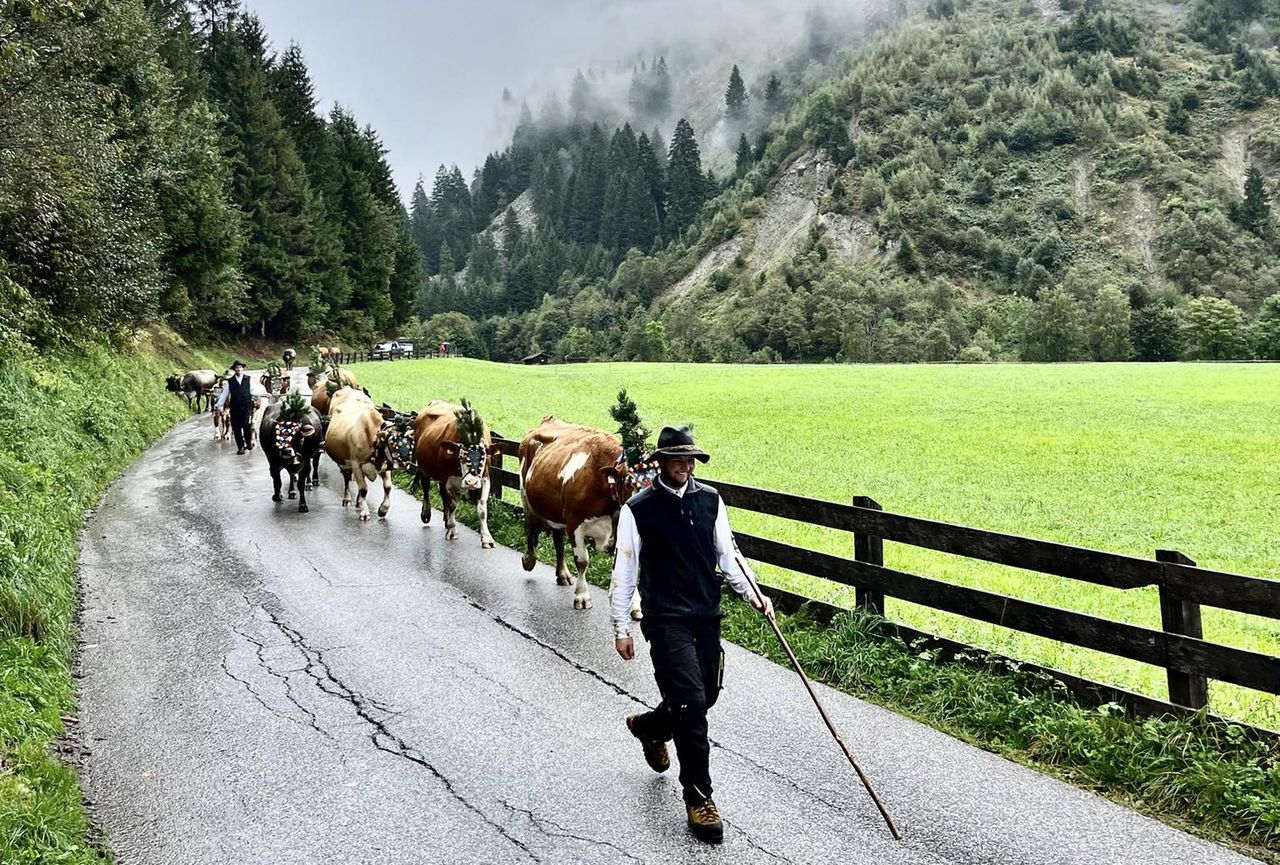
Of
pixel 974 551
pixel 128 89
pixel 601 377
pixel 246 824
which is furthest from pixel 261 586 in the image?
pixel 601 377

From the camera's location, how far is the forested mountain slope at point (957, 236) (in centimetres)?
10306

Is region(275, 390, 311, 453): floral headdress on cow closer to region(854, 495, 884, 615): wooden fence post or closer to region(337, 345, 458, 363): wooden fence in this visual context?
region(854, 495, 884, 615): wooden fence post

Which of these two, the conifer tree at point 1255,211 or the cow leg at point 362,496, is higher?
the conifer tree at point 1255,211

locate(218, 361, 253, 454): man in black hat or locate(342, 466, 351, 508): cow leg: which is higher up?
locate(218, 361, 253, 454): man in black hat

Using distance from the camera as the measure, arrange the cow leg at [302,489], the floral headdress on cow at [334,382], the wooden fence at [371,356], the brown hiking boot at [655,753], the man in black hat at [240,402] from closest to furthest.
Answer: the brown hiking boot at [655,753]
the cow leg at [302,489]
the floral headdress on cow at [334,382]
the man in black hat at [240,402]
the wooden fence at [371,356]

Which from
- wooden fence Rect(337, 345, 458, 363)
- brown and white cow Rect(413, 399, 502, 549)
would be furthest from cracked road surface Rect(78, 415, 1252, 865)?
wooden fence Rect(337, 345, 458, 363)

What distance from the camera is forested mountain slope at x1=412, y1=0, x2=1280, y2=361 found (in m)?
103

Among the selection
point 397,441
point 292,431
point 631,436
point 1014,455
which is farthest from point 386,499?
point 1014,455

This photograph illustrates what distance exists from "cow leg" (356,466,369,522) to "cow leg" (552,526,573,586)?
5168 millimetres

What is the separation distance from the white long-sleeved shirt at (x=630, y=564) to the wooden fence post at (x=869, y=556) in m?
2.98

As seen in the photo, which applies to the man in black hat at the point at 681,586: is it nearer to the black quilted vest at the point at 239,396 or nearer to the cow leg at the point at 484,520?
the cow leg at the point at 484,520

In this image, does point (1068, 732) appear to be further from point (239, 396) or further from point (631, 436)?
point (239, 396)

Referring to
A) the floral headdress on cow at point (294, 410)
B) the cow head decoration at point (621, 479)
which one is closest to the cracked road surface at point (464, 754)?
the cow head decoration at point (621, 479)

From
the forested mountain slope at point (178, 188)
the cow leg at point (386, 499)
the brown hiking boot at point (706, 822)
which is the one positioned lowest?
the brown hiking boot at point (706, 822)
